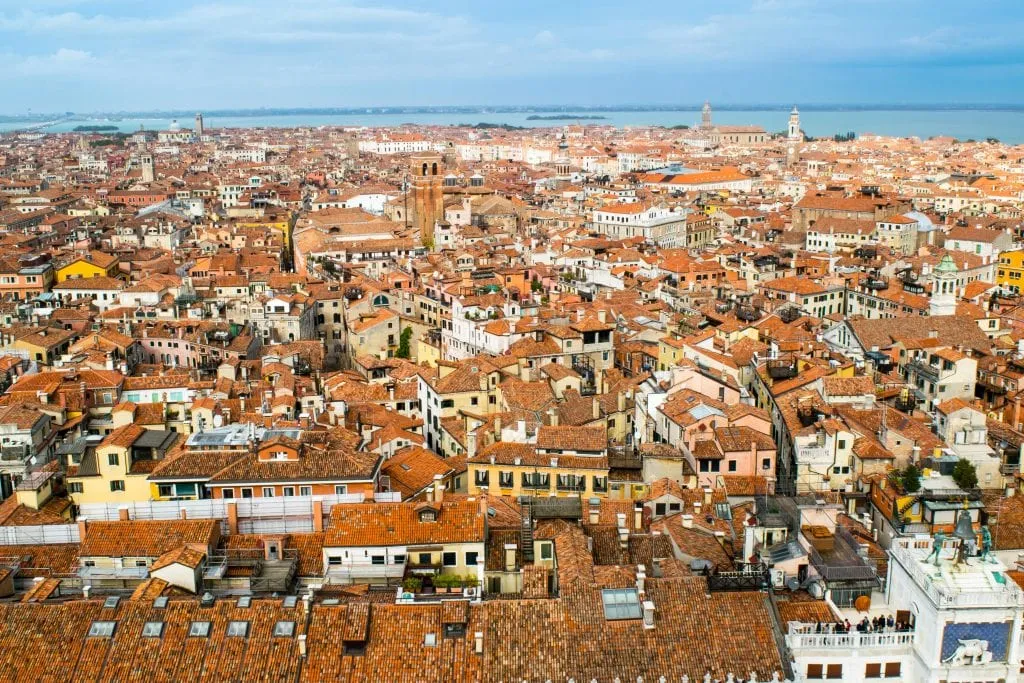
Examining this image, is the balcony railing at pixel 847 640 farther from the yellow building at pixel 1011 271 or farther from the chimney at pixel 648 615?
the yellow building at pixel 1011 271

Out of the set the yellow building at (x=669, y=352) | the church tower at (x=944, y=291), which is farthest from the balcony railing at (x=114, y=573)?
the church tower at (x=944, y=291)

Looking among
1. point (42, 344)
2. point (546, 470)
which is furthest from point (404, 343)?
point (546, 470)

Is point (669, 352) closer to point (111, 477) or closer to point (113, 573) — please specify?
point (111, 477)

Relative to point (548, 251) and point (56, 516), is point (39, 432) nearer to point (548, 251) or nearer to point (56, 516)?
point (56, 516)

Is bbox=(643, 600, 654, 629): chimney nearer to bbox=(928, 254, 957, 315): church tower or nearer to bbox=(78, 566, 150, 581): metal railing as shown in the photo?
bbox=(78, 566, 150, 581): metal railing

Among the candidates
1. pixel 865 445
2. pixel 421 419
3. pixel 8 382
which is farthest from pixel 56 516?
pixel 865 445

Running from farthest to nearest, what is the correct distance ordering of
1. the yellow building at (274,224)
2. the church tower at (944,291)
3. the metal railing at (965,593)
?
the yellow building at (274,224) < the church tower at (944,291) < the metal railing at (965,593)

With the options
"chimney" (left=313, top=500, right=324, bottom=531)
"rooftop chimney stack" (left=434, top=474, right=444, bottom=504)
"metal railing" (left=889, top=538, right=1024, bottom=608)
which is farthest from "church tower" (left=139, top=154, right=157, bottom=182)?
"metal railing" (left=889, top=538, right=1024, bottom=608)
